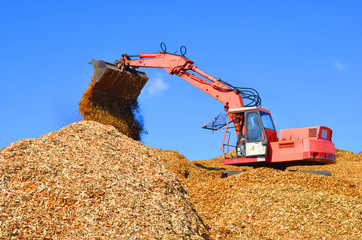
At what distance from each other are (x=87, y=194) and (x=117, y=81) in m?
8.72

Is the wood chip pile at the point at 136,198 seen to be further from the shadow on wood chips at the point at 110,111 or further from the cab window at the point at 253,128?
the shadow on wood chips at the point at 110,111

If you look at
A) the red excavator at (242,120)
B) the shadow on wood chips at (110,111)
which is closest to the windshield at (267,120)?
the red excavator at (242,120)

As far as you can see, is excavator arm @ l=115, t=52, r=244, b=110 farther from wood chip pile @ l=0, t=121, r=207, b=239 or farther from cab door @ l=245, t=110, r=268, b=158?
wood chip pile @ l=0, t=121, r=207, b=239

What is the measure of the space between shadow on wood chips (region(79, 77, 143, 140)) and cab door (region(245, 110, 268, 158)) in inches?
191

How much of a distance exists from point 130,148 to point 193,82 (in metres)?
5.83

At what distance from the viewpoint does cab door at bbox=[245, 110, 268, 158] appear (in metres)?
13.8

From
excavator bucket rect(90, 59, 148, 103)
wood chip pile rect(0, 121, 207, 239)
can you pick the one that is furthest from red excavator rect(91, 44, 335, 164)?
wood chip pile rect(0, 121, 207, 239)

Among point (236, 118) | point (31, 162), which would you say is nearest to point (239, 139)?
point (236, 118)

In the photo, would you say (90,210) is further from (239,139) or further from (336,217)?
(239,139)

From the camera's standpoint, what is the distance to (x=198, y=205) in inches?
432

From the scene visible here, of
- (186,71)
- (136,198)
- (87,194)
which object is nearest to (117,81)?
(186,71)

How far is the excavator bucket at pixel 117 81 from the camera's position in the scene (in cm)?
1619

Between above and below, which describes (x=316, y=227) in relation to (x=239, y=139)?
below

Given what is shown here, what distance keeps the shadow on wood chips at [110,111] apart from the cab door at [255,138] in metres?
4.85
